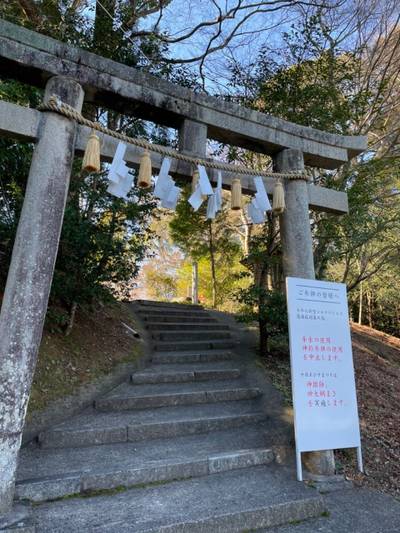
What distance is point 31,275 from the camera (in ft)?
8.05

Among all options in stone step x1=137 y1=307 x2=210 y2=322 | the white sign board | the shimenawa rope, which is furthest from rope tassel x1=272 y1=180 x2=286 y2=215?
stone step x1=137 y1=307 x2=210 y2=322

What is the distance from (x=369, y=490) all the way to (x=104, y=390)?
3000 mm

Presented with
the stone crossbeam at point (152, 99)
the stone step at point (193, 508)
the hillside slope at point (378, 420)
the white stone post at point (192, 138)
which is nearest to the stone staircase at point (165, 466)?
the stone step at point (193, 508)

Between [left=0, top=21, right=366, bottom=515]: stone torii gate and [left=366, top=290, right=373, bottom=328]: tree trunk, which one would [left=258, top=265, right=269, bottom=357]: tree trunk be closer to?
[left=0, top=21, right=366, bottom=515]: stone torii gate

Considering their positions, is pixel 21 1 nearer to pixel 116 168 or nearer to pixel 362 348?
pixel 116 168

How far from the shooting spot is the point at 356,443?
327cm

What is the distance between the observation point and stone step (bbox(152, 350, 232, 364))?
5.48 m

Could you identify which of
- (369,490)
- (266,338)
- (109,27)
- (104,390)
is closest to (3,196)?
(104,390)

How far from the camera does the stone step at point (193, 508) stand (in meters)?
2.22

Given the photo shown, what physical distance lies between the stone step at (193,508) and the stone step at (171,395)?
135 cm

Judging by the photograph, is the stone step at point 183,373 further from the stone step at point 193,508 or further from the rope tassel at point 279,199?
the rope tassel at point 279,199

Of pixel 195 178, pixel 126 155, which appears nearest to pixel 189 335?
pixel 195 178

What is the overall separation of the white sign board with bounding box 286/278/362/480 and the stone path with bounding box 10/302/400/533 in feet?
1.60

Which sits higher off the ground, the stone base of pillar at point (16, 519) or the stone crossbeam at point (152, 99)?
the stone crossbeam at point (152, 99)
